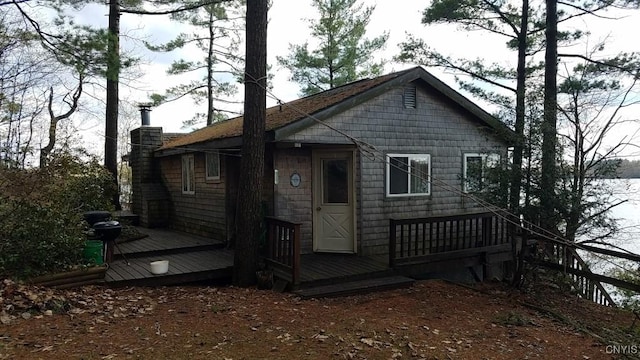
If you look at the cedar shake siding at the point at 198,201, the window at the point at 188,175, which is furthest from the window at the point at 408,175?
the window at the point at 188,175

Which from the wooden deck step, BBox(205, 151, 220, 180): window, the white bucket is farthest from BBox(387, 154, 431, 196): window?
the white bucket

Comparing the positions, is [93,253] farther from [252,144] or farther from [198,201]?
[198,201]

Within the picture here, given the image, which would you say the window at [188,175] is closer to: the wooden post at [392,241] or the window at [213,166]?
the window at [213,166]

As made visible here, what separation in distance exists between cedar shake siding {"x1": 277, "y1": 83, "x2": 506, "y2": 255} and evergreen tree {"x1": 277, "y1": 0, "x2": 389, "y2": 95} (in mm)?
11172

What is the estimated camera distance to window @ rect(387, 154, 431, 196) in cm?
877

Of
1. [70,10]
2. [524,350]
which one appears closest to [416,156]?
[524,350]

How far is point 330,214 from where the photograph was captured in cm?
860

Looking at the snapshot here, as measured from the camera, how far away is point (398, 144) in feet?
29.2

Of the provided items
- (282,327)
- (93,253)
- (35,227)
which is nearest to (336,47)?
(93,253)

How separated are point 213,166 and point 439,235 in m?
5.35

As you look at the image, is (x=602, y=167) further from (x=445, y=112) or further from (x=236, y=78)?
(x=236, y=78)

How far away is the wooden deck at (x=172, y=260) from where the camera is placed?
261 inches

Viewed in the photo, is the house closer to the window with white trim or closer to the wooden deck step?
the window with white trim

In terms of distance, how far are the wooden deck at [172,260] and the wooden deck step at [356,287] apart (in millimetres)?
1786
